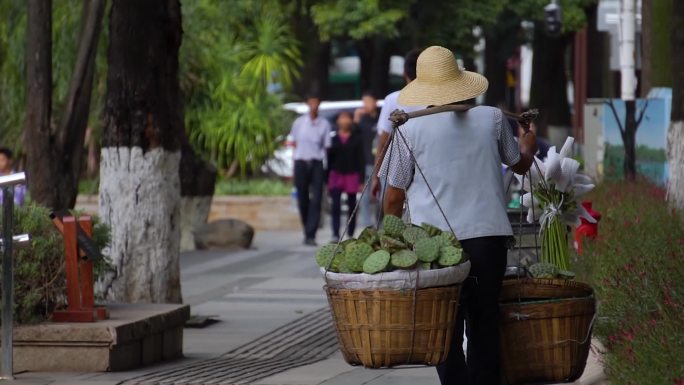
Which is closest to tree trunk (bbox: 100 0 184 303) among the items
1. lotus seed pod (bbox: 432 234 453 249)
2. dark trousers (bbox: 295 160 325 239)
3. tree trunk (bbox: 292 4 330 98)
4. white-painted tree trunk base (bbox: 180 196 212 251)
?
lotus seed pod (bbox: 432 234 453 249)

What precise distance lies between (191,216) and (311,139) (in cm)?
181

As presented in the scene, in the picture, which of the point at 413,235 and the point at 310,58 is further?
the point at 310,58

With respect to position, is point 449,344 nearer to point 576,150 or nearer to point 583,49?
point 576,150

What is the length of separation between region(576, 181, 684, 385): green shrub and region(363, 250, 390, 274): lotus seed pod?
1.07 m

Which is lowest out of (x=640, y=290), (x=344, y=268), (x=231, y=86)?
(x=640, y=290)

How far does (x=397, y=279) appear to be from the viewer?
6.21 m

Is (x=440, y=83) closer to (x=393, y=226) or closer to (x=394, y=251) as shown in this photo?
(x=393, y=226)

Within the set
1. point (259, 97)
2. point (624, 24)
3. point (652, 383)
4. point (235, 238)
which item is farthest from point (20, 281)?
point (259, 97)

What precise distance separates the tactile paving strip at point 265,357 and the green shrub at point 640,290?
6.42 feet

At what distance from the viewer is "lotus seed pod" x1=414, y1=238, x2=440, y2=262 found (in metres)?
6.26

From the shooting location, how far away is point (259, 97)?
1127 inches

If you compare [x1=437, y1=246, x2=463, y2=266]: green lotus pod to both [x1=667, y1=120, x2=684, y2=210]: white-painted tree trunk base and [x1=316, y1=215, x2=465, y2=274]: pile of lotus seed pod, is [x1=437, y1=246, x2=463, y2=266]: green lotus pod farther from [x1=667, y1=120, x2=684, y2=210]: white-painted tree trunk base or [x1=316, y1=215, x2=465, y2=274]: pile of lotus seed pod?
[x1=667, y1=120, x2=684, y2=210]: white-painted tree trunk base

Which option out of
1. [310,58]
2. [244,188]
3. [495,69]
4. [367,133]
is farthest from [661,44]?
[495,69]

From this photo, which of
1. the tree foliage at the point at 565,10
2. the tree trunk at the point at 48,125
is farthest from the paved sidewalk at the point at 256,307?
the tree foliage at the point at 565,10
